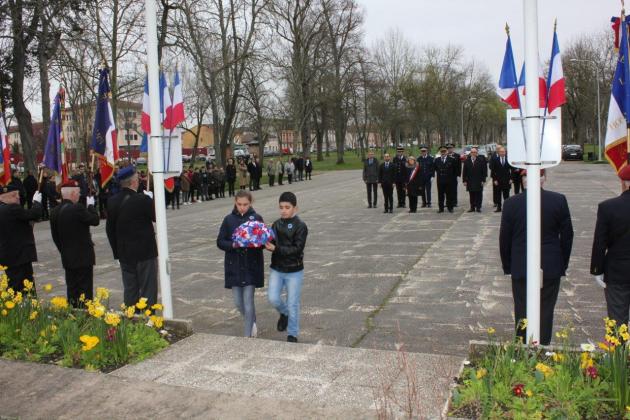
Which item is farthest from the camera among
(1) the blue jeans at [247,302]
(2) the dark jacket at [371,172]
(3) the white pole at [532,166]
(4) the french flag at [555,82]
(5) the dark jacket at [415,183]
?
(2) the dark jacket at [371,172]

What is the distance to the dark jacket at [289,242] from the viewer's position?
20.6 feet

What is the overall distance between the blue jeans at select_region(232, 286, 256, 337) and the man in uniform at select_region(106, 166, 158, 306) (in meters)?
1.26

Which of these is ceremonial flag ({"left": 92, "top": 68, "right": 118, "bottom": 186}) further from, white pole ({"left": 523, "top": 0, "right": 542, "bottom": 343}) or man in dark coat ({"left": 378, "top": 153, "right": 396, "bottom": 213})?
man in dark coat ({"left": 378, "top": 153, "right": 396, "bottom": 213})

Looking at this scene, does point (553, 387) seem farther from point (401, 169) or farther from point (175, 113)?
point (401, 169)

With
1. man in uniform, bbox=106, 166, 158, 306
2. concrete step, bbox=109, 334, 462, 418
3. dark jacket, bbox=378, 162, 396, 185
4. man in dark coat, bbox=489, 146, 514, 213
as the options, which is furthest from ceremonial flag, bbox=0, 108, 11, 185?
man in dark coat, bbox=489, 146, 514, 213

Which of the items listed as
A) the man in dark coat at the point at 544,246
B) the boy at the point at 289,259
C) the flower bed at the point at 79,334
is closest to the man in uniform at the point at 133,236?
the flower bed at the point at 79,334

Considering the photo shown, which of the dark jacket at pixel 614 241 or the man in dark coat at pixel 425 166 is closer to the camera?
the dark jacket at pixel 614 241

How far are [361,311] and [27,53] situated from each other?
72.8ft

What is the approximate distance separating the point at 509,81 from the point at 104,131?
5.43 meters

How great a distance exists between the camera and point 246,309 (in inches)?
256

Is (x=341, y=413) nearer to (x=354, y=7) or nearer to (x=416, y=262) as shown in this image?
(x=416, y=262)

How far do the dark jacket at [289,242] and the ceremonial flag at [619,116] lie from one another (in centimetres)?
320

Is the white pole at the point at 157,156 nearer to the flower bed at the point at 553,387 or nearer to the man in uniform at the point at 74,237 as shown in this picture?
the man in uniform at the point at 74,237

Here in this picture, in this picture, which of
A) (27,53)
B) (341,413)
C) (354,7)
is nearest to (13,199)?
(341,413)
